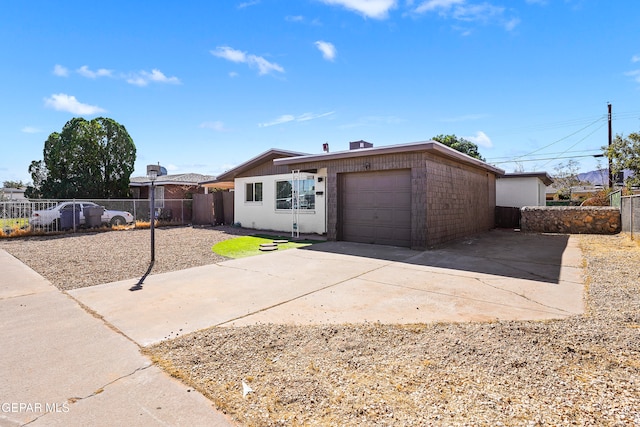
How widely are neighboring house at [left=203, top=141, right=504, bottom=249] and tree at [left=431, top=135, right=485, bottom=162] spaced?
1807 cm

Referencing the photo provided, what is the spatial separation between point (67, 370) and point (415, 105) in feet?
58.2

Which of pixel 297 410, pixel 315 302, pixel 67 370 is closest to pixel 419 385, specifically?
pixel 297 410

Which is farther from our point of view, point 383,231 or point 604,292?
point 383,231

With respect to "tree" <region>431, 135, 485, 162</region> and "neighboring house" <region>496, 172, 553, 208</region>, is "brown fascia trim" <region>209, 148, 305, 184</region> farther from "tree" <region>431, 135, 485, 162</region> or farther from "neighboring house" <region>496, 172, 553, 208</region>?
"tree" <region>431, 135, 485, 162</region>

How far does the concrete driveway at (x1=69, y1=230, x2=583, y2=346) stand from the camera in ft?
13.5

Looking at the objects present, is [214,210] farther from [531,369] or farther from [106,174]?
[531,369]

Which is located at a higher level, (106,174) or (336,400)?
(106,174)

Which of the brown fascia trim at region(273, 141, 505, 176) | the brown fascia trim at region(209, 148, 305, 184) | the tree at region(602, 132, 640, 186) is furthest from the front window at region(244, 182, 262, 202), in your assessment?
the tree at region(602, 132, 640, 186)

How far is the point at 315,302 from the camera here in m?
4.77

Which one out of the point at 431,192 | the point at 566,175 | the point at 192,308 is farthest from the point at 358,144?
the point at 566,175

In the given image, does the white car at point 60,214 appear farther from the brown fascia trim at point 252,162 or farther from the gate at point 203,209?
the brown fascia trim at point 252,162

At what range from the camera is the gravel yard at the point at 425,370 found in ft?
7.10

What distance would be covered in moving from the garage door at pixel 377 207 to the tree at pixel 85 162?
17198 millimetres

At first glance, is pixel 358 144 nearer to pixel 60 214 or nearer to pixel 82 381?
pixel 82 381
